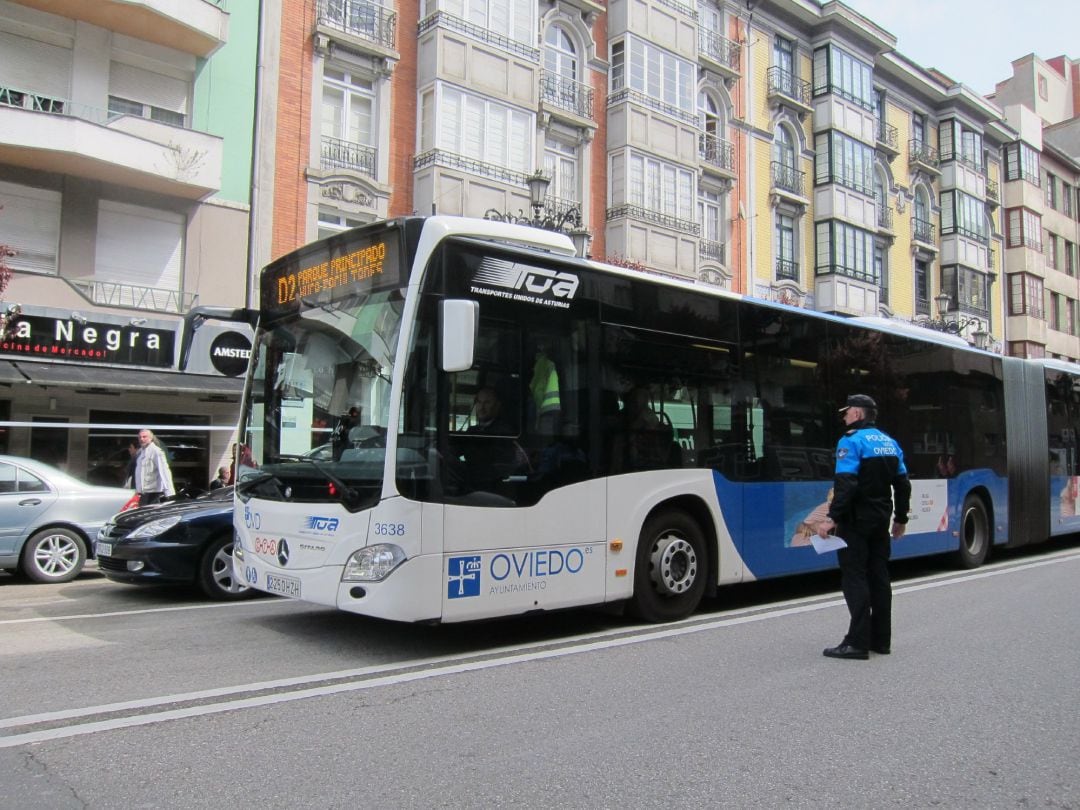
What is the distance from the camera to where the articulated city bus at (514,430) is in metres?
5.89

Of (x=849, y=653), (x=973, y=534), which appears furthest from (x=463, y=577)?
(x=973, y=534)

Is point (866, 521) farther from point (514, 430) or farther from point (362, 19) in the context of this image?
point (362, 19)

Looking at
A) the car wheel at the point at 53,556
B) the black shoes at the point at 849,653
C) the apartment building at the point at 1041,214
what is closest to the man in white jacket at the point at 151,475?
the car wheel at the point at 53,556

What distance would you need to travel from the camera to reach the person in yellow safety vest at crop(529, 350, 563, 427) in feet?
21.3

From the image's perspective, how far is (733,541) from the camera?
8070mm

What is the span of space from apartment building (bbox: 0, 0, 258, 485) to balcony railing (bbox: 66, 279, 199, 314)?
0.03 metres

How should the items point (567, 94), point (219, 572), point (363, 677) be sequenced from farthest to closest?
point (567, 94)
point (219, 572)
point (363, 677)

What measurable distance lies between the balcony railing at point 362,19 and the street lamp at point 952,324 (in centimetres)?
1639

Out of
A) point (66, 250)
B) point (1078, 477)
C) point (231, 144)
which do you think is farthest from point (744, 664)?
point (231, 144)

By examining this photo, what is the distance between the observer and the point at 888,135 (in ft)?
109

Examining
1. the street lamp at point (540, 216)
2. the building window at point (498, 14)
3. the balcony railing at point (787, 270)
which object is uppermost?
the building window at point (498, 14)

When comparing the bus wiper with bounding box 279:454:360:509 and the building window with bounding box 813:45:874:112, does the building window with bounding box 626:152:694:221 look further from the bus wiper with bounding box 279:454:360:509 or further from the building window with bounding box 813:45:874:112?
the bus wiper with bounding box 279:454:360:509

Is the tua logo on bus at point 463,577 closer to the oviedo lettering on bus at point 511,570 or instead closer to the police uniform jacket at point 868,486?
the oviedo lettering on bus at point 511,570

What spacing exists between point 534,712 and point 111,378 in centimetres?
1264
